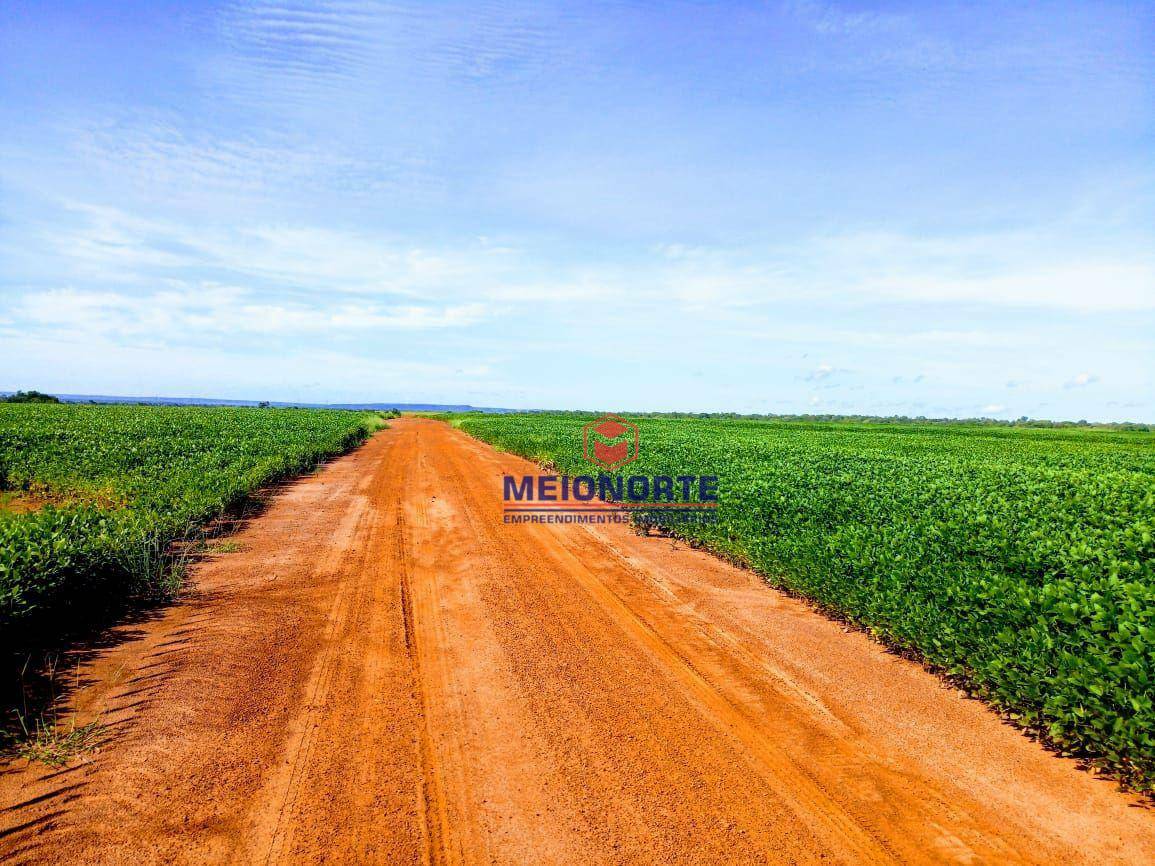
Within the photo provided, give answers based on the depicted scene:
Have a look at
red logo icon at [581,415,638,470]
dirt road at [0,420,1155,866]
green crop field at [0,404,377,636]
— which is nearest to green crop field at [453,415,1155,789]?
dirt road at [0,420,1155,866]

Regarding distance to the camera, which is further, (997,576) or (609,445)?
(609,445)

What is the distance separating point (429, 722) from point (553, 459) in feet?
63.8

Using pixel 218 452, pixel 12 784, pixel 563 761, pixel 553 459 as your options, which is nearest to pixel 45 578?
pixel 12 784

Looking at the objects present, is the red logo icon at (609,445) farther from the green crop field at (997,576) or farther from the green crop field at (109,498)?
the green crop field at (109,498)

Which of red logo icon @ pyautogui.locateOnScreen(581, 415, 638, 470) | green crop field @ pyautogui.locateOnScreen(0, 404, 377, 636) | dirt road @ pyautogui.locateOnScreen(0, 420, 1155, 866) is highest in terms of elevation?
red logo icon @ pyautogui.locateOnScreen(581, 415, 638, 470)

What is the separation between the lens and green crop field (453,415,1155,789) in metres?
4.58

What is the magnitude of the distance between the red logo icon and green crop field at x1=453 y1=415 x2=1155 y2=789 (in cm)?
780

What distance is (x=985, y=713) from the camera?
18.3 feet

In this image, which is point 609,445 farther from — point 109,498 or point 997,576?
point 997,576

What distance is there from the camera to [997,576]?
19.0 feet

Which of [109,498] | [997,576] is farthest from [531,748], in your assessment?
[109,498]

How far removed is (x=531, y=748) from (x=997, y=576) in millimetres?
4833

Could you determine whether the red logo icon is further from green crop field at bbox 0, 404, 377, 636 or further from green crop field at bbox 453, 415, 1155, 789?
green crop field at bbox 0, 404, 377, 636

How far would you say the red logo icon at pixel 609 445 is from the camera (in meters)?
20.4
